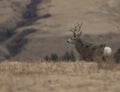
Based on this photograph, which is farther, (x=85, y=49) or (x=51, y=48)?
(x=51, y=48)

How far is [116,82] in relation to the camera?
1470 cm

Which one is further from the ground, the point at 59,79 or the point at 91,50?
the point at 91,50

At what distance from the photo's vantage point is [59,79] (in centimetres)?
1526

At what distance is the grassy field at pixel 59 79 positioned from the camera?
13898mm

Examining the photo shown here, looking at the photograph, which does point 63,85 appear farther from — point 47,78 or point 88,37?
point 88,37

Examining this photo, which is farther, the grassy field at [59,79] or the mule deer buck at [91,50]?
the mule deer buck at [91,50]

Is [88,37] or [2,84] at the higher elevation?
[88,37]

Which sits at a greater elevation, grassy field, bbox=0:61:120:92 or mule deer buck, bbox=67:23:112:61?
mule deer buck, bbox=67:23:112:61

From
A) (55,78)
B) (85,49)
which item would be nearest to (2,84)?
(55,78)

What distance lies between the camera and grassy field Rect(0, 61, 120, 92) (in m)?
13.9

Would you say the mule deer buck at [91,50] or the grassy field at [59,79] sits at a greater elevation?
the mule deer buck at [91,50]

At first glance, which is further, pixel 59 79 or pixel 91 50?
pixel 91 50

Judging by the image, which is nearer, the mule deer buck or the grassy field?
the grassy field

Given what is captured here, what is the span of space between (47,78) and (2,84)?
1647 mm
